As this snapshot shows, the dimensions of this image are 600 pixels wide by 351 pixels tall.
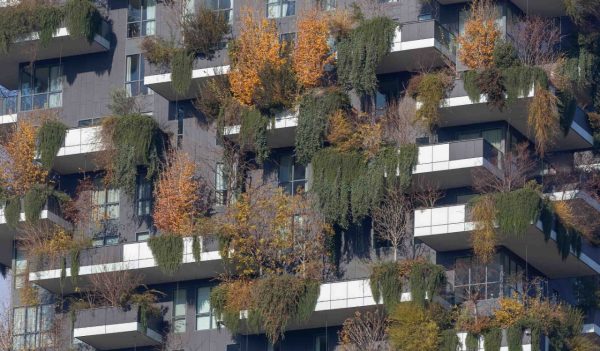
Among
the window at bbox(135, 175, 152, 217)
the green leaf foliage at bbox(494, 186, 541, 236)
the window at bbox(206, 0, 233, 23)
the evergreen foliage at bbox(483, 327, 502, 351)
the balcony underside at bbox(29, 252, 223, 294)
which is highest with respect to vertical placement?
the window at bbox(206, 0, 233, 23)

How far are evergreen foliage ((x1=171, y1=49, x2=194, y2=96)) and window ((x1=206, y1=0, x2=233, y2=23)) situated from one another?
2539mm

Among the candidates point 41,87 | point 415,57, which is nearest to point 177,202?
point 41,87

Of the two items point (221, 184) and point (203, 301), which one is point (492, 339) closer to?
point (203, 301)

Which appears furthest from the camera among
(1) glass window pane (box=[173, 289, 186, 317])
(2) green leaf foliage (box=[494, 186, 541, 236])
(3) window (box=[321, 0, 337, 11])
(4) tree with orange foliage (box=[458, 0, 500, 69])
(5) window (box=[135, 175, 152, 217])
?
(5) window (box=[135, 175, 152, 217])

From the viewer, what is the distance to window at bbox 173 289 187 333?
93938mm

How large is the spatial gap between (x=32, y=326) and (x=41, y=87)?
9.67 metres

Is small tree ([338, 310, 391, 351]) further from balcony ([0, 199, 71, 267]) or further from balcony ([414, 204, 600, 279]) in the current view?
balcony ([0, 199, 71, 267])

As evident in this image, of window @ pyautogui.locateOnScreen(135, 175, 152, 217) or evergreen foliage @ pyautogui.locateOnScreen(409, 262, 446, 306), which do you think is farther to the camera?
window @ pyautogui.locateOnScreen(135, 175, 152, 217)

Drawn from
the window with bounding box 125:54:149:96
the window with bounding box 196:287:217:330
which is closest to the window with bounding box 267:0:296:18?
the window with bounding box 125:54:149:96

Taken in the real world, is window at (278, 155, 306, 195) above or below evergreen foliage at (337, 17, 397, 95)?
below

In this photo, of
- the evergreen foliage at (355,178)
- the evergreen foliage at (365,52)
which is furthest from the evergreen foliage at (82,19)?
the evergreen foliage at (355,178)

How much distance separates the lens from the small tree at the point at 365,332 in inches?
3467

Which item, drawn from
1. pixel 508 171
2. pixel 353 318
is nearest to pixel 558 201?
pixel 508 171

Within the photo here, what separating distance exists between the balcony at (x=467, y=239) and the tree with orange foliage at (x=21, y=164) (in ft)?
51.7
